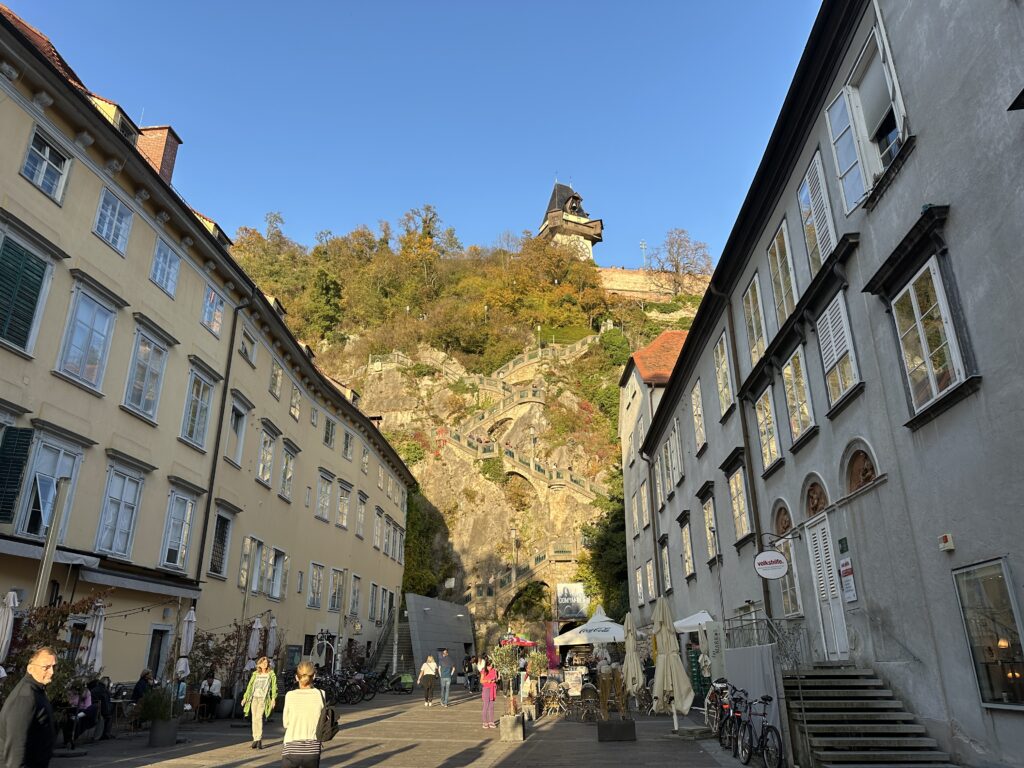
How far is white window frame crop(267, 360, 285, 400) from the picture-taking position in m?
25.0

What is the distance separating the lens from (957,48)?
871cm

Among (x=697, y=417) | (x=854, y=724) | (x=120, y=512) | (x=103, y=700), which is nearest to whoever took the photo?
(x=854, y=724)

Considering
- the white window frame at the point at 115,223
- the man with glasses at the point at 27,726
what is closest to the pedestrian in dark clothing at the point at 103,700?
the white window frame at the point at 115,223

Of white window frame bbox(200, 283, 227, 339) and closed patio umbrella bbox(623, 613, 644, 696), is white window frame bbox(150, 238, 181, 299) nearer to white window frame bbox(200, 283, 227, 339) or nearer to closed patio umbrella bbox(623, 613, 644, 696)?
white window frame bbox(200, 283, 227, 339)

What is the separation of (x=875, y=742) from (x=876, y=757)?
0.22 m

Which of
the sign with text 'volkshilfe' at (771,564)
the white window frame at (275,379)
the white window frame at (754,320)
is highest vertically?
the white window frame at (275,379)

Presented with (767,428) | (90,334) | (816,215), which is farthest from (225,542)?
(816,215)

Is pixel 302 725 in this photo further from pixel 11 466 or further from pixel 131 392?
pixel 131 392

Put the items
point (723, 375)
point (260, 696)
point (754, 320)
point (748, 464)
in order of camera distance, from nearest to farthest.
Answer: point (260, 696), point (748, 464), point (754, 320), point (723, 375)

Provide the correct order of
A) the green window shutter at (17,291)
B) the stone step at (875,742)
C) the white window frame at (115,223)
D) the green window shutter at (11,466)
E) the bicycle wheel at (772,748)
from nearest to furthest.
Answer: the stone step at (875,742), the bicycle wheel at (772,748), the green window shutter at (11,466), the green window shutter at (17,291), the white window frame at (115,223)

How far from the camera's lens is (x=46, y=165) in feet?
47.5

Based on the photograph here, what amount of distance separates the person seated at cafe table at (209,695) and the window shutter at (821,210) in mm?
17255

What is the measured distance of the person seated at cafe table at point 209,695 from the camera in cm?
1764

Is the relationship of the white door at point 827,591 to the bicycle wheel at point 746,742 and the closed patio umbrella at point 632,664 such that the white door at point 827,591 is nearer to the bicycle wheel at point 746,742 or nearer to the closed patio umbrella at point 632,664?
the bicycle wheel at point 746,742
